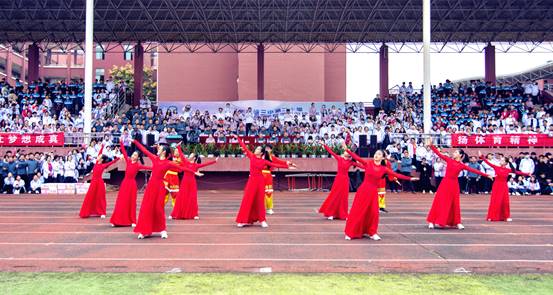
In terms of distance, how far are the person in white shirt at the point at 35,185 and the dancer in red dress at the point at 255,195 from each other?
471 inches

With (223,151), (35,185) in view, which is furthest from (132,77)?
(223,151)

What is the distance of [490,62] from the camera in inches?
1256

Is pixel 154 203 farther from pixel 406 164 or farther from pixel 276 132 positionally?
pixel 276 132

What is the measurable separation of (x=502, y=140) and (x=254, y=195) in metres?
14.5

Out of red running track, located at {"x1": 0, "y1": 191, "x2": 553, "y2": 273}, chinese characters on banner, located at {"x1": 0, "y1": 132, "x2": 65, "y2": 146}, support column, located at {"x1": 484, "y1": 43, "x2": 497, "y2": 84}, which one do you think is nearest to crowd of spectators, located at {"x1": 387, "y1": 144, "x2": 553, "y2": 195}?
red running track, located at {"x1": 0, "y1": 191, "x2": 553, "y2": 273}

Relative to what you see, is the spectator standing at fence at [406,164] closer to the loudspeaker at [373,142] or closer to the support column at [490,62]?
the loudspeaker at [373,142]

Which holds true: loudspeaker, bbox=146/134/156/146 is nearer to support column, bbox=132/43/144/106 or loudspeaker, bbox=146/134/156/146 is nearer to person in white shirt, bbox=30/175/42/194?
person in white shirt, bbox=30/175/42/194

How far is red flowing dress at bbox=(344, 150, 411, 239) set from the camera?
8922 millimetres

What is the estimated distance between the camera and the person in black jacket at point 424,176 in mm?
19672

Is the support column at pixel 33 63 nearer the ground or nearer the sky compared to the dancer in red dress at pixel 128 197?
nearer the sky

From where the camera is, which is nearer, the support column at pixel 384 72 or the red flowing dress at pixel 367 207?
the red flowing dress at pixel 367 207

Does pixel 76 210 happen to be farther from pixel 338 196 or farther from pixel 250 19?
pixel 250 19

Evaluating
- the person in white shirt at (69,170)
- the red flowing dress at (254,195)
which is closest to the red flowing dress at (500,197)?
the red flowing dress at (254,195)

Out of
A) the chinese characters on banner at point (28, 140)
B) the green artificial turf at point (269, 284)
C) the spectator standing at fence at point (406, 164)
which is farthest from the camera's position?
the chinese characters on banner at point (28, 140)
